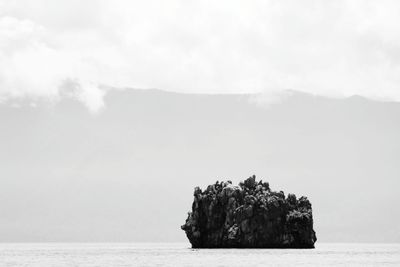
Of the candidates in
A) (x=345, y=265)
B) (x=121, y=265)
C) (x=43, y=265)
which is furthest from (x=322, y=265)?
(x=43, y=265)

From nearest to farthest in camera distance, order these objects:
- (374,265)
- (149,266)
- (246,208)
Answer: (149,266) → (374,265) → (246,208)

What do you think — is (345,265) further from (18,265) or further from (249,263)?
(18,265)

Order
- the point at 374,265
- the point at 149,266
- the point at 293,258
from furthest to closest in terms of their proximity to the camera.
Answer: the point at 293,258
the point at 374,265
the point at 149,266

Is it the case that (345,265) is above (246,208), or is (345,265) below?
below

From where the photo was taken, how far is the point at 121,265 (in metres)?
151

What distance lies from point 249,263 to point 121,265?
22.5 meters

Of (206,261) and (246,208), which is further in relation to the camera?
(246,208)

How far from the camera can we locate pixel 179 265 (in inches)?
5856

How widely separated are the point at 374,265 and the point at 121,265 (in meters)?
45.4

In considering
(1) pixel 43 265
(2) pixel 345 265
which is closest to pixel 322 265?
(2) pixel 345 265

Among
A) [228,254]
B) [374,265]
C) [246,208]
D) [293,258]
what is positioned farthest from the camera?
[246,208]

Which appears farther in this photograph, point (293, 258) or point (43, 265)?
point (293, 258)

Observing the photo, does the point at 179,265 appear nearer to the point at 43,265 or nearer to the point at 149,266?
the point at 149,266

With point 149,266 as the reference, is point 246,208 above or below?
above
